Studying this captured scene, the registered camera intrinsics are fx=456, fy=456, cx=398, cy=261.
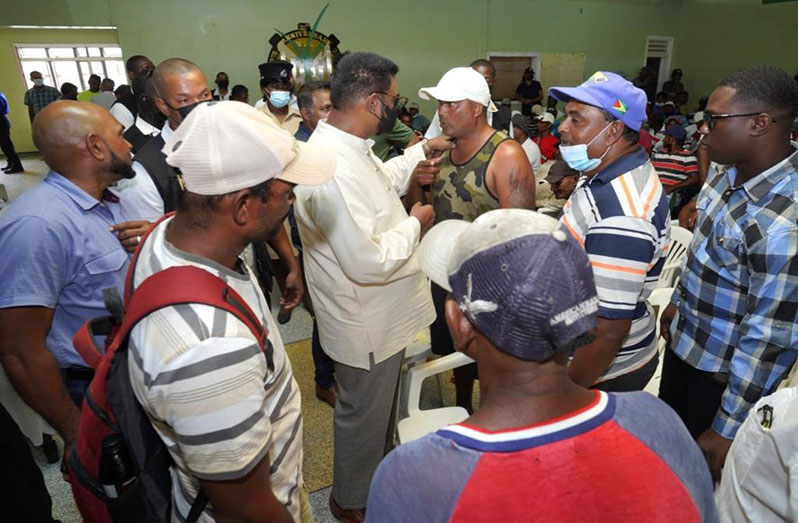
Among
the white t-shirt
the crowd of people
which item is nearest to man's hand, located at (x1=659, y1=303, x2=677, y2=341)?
the crowd of people

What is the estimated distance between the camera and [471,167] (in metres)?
2.39

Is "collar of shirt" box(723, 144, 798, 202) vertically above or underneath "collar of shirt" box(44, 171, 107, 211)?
underneath

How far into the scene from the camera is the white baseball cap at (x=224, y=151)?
0.97m

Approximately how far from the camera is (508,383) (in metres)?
0.74

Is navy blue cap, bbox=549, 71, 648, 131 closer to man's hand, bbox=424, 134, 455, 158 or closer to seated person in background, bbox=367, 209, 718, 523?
man's hand, bbox=424, 134, 455, 158

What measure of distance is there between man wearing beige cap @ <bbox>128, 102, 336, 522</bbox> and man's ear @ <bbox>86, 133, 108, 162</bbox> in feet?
2.54

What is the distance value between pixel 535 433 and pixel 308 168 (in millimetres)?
783

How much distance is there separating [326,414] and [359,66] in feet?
6.36

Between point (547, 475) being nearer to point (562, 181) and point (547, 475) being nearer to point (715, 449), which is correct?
point (715, 449)

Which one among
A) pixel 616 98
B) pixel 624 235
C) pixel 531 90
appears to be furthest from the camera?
pixel 531 90

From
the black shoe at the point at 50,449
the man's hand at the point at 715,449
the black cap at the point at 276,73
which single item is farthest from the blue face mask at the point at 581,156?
the black cap at the point at 276,73

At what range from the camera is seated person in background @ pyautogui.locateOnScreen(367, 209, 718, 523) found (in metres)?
0.65

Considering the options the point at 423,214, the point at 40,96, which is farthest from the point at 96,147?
the point at 40,96

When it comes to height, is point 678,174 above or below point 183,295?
→ below
